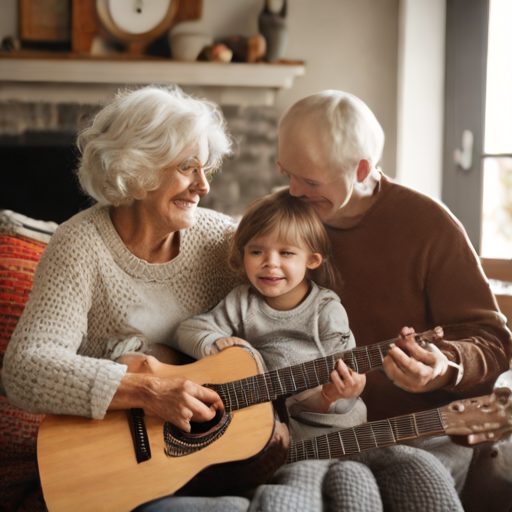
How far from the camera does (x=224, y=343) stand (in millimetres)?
1138

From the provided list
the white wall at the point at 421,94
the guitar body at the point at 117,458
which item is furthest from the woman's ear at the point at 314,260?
the white wall at the point at 421,94

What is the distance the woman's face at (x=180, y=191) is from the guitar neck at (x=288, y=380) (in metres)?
0.38

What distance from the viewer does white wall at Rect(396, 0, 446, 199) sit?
1419 millimetres

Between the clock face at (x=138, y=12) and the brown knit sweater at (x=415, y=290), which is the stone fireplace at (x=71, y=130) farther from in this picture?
the brown knit sweater at (x=415, y=290)

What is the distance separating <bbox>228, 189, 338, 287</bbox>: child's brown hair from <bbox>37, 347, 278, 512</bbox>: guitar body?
32cm

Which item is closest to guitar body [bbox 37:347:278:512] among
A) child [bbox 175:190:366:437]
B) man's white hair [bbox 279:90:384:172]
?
child [bbox 175:190:366:437]

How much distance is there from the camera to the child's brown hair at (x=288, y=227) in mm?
1146

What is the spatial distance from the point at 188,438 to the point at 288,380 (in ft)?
0.72

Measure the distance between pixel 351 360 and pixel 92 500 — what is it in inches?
21.5

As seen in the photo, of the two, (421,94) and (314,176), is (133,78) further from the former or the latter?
(421,94)

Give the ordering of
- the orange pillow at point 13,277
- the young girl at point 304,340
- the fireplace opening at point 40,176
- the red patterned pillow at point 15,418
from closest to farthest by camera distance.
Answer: the young girl at point 304,340, the red patterned pillow at point 15,418, the orange pillow at point 13,277, the fireplace opening at point 40,176

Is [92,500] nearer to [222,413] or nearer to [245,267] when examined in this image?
[222,413]

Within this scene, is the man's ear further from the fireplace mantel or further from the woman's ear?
the fireplace mantel

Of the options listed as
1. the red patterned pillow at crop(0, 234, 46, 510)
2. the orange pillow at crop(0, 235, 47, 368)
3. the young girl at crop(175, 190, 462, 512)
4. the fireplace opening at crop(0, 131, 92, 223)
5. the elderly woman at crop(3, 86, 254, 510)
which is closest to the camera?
the young girl at crop(175, 190, 462, 512)
